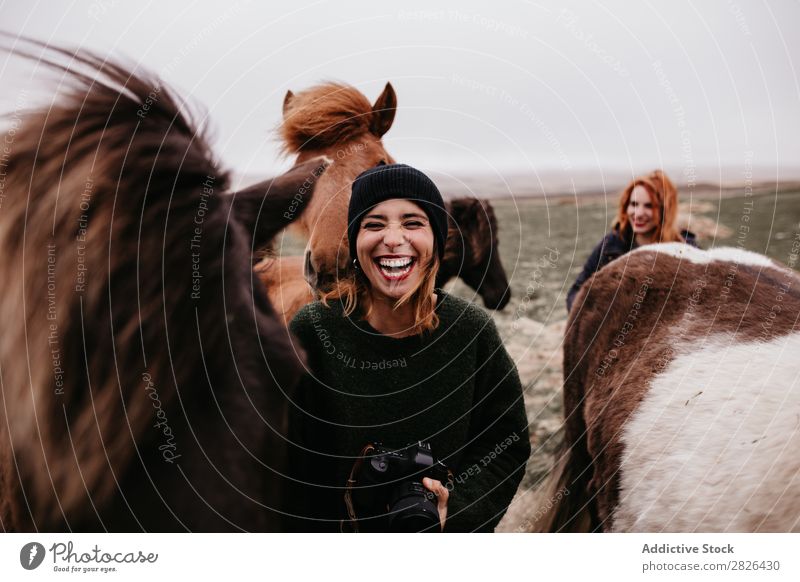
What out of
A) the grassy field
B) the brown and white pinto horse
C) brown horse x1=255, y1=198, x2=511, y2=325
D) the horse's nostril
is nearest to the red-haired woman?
the grassy field

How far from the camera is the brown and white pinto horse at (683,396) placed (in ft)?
4.85

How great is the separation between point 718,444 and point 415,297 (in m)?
0.90

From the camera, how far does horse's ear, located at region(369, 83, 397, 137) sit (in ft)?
5.84

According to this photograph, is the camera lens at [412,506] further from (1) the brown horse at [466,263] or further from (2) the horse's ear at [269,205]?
(1) the brown horse at [466,263]

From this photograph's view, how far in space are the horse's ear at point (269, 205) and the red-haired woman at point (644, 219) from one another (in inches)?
48.8

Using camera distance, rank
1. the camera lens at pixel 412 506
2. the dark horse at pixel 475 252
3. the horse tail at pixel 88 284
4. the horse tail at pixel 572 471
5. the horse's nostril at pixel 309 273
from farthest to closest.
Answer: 1. the dark horse at pixel 475 252
2. the horse tail at pixel 572 471
3. the horse's nostril at pixel 309 273
4. the camera lens at pixel 412 506
5. the horse tail at pixel 88 284

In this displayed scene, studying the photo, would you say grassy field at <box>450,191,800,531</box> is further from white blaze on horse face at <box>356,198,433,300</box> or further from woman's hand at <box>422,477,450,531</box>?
woman's hand at <box>422,477,450,531</box>

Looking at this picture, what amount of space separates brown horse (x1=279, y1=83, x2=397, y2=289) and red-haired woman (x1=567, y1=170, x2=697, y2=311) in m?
0.97

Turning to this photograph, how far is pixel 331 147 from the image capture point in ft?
5.91

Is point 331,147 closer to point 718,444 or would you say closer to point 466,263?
point 466,263

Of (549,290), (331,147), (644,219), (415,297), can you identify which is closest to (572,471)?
(644,219)

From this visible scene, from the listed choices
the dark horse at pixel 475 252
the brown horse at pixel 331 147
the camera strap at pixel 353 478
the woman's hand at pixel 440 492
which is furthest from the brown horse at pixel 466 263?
the woman's hand at pixel 440 492

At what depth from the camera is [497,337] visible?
139cm
